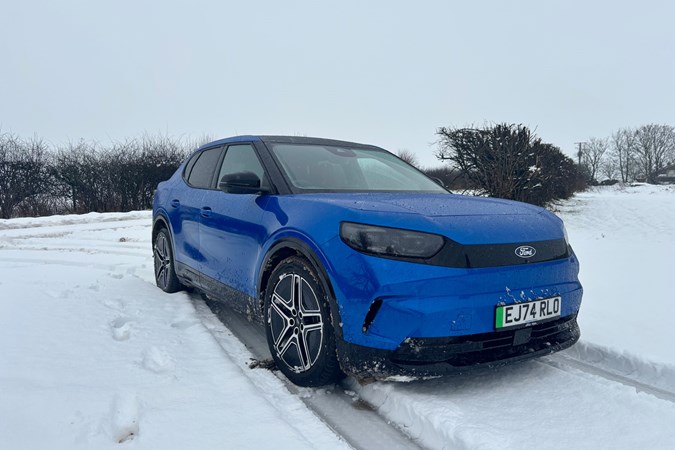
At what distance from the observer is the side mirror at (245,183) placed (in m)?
2.95

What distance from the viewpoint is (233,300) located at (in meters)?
3.34

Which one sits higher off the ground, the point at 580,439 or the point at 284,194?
the point at 284,194

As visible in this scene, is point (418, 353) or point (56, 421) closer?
point (56, 421)

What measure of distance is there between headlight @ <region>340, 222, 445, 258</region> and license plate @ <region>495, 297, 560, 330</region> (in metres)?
0.45

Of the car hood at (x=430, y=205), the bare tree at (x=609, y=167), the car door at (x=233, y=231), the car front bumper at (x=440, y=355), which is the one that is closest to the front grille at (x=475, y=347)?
the car front bumper at (x=440, y=355)

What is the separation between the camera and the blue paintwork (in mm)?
2170

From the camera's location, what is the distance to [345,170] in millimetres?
3520

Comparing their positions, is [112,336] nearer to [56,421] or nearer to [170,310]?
[170,310]

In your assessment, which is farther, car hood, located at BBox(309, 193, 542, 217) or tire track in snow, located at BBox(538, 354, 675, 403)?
tire track in snow, located at BBox(538, 354, 675, 403)

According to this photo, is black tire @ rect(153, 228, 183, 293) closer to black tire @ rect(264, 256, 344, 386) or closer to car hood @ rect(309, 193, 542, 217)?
black tire @ rect(264, 256, 344, 386)

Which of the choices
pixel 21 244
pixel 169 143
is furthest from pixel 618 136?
pixel 21 244

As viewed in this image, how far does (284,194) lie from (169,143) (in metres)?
20.9

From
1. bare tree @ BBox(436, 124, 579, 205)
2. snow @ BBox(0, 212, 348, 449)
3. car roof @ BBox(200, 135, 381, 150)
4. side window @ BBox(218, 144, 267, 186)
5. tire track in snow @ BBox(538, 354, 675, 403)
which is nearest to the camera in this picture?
snow @ BBox(0, 212, 348, 449)

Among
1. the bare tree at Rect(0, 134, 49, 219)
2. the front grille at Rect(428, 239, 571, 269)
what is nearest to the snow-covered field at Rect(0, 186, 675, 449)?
the front grille at Rect(428, 239, 571, 269)
